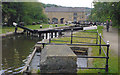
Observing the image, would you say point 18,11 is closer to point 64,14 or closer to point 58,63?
point 58,63

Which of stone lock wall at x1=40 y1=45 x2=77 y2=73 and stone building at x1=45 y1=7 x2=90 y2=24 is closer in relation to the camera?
stone lock wall at x1=40 y1=45 x2=77 y2=73

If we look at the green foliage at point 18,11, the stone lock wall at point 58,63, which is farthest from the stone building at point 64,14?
the stone lock wall at point 58,63

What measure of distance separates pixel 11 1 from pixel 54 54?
3978cm

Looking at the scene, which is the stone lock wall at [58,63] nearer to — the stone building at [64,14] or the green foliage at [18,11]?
the green foliage at [18,11]

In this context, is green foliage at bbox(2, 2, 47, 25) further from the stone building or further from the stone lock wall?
the stone building

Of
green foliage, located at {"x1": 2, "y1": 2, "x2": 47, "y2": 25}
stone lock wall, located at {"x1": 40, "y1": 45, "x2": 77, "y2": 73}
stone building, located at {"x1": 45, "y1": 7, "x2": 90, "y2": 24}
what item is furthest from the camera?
stone building, located at {"x1": 45, "y1": 7, "x2": 90, "y2": 24}

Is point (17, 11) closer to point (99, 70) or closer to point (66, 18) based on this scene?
point (99, 70)

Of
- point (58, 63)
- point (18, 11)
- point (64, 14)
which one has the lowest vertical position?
point (58, 63)

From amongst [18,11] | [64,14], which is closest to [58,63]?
[18,11]

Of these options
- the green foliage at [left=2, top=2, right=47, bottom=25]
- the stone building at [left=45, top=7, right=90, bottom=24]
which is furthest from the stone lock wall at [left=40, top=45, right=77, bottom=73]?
the stone building at [left=45, top=7, right=90, bottom=24]

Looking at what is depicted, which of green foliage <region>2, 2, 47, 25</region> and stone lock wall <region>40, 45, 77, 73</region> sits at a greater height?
green foliage <region>2, 2, 47, 25</region>

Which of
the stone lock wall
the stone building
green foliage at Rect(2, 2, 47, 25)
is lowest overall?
the stone lock wall

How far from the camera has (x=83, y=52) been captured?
1166 cm

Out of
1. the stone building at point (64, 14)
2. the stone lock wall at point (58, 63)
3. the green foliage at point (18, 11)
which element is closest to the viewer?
the stone lock wall at point (58, 63)
